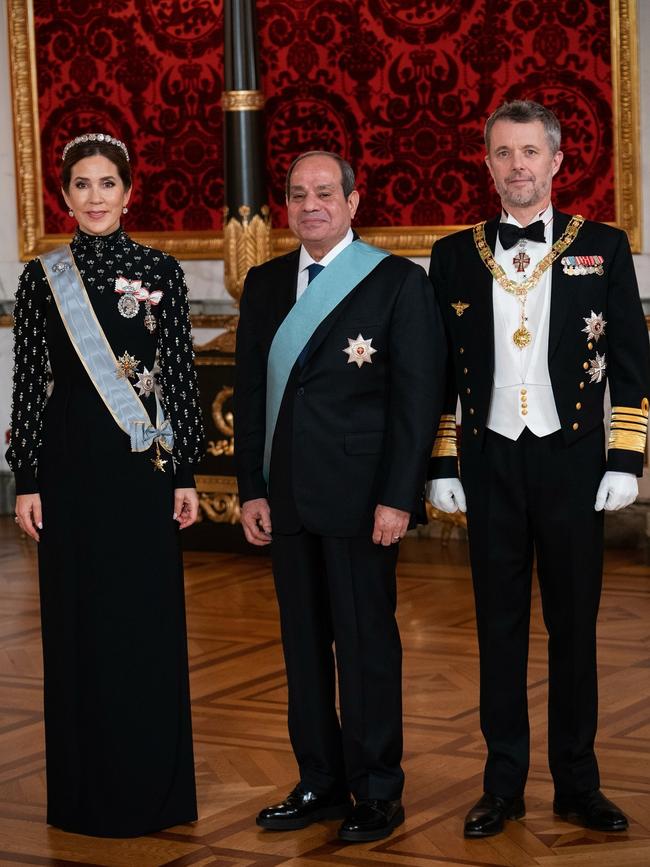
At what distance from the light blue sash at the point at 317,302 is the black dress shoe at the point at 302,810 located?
2.72 feet

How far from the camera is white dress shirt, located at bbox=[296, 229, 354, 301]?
3.26 meters

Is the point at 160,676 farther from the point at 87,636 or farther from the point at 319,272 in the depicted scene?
the point at 319,272

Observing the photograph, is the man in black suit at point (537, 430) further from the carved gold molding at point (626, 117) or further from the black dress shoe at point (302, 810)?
the carved gold molding at point (626, 117)

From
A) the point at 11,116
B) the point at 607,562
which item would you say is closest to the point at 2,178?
the point at 11,116

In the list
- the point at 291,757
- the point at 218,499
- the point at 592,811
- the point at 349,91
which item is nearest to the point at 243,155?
the point at 349,91

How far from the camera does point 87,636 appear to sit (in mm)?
3330

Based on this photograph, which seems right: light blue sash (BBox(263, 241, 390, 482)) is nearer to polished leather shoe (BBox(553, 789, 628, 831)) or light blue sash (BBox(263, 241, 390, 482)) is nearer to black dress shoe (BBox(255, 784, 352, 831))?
black dress shoe (BBox(255, 784, 352, 831))

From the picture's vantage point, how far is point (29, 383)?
329cm

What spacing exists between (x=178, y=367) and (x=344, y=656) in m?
0.69

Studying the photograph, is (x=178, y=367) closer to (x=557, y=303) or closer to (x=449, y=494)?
(x=449, y=494)

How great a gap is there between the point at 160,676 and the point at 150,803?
270 millimetres

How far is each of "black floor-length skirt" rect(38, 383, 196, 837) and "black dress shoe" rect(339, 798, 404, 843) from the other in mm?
386

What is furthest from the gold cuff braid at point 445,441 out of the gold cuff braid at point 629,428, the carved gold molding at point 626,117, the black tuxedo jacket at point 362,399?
the carved gold molding at point 626,117

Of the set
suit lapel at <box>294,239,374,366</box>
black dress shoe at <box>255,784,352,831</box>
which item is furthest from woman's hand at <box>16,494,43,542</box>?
black dress shoe at <box>255,784,352,831</box>
